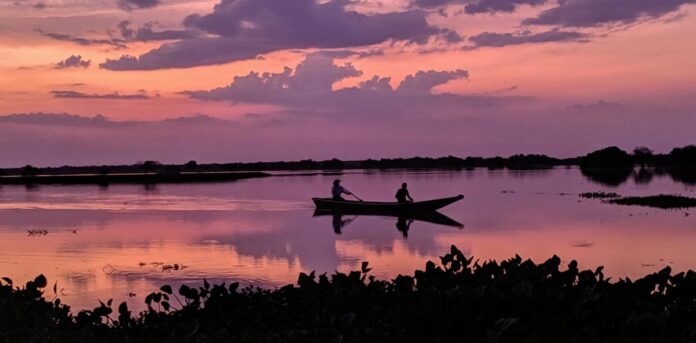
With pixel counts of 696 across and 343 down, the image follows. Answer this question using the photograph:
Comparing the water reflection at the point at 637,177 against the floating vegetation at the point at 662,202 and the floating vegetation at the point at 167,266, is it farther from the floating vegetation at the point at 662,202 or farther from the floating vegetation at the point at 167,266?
the floating vegetation at the point at 167,266

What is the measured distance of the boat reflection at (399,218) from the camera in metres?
34.8

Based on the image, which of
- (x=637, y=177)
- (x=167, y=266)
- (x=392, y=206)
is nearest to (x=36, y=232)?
(x=167, y=266)

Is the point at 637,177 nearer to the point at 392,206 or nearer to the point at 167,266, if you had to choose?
the point at 392,206

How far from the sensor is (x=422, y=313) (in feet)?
19.6

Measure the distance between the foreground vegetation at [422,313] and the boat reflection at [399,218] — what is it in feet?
79.4

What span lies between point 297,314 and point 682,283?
3824mm

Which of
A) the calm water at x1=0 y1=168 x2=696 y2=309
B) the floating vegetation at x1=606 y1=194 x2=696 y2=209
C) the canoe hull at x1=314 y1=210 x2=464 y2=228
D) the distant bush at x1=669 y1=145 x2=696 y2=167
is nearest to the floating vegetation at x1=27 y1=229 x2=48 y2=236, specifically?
the calm water at x1=0 y1=168 x2=696 y2=309

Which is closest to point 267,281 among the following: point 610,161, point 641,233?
point 641,233

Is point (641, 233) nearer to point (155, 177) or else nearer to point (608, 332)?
point (608, 332)

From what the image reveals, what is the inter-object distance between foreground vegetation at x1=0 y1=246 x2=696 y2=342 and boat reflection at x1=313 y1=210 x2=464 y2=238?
24193 millimetres

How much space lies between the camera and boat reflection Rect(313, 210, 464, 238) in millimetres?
34844

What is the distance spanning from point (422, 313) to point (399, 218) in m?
33.1

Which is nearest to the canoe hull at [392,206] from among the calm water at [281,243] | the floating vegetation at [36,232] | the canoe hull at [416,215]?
the canoe hull at [416,215]

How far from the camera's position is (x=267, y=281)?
1889cm
